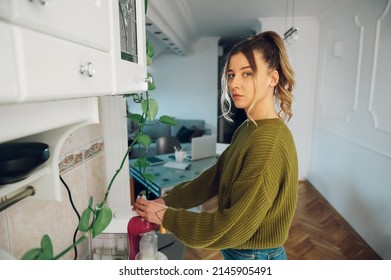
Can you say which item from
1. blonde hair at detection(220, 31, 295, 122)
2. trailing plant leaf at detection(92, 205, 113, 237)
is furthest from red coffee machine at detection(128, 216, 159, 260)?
blonde hair at detection(220, 31, 295, 122)

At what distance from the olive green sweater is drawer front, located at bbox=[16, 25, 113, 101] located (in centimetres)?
37

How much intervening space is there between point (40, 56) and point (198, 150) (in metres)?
1.96

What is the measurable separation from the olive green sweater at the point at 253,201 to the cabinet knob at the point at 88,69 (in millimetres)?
400

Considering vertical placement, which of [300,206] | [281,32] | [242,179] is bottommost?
[300,206]

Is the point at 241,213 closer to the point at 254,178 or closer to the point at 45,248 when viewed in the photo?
the point at 254,178

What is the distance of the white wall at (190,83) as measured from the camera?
4.82 metres

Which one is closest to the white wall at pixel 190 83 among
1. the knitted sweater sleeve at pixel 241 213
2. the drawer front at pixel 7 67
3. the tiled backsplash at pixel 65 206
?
the tiled backsplash at pixel 65 206

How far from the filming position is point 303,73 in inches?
122

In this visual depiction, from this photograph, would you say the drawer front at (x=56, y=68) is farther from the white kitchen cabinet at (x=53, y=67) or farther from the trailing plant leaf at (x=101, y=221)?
the trailing plant leaf at (x=101, y=221)

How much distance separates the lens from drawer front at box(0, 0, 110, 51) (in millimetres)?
220

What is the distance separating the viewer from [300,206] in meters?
2.59

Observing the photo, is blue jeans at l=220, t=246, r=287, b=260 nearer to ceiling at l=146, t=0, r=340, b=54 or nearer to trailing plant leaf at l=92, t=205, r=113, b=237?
trailing plant leaf at l=92, t=205, r=113, b=237
